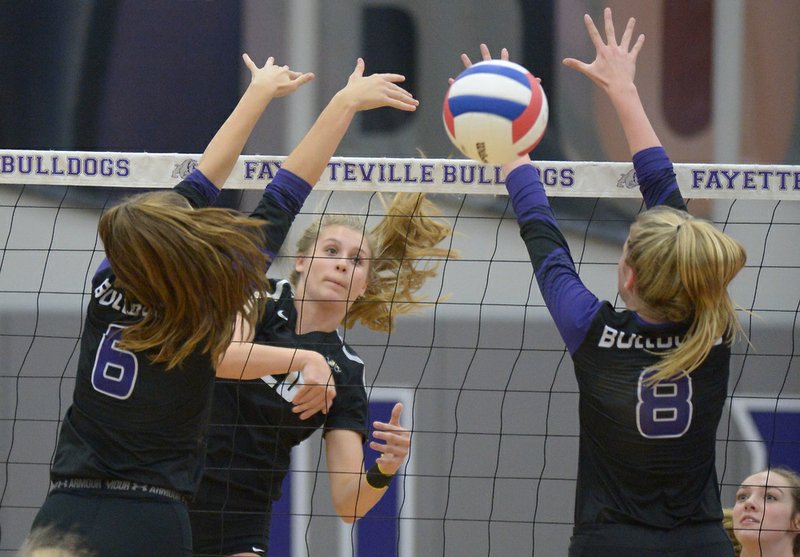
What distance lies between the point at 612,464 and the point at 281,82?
1511 mm

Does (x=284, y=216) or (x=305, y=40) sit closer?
(x=284, y=216)

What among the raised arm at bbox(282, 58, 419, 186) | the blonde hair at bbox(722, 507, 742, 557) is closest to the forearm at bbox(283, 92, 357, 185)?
the raised arm at bbox(282, 58, 419, 186)

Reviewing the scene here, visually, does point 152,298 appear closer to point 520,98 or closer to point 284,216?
point 284,216

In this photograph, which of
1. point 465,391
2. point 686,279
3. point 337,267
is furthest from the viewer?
point 465,391

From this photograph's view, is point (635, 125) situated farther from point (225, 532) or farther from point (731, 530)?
point (225, 532)

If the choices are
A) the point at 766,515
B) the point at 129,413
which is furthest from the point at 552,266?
the point at 766,515

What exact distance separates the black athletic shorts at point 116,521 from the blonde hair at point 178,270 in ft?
1.17

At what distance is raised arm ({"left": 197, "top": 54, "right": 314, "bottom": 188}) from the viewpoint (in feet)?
11.1

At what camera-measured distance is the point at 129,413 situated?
2.91m

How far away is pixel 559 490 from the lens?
744cm

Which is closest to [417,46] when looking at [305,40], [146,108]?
[305,40]

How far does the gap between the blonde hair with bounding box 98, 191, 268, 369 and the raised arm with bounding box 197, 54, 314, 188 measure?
1.45 feet

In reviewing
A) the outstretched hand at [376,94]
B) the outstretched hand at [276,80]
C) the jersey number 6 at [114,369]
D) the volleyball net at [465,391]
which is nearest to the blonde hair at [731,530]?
the outstretched hand at [376,94]

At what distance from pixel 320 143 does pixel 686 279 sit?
1112 mm
